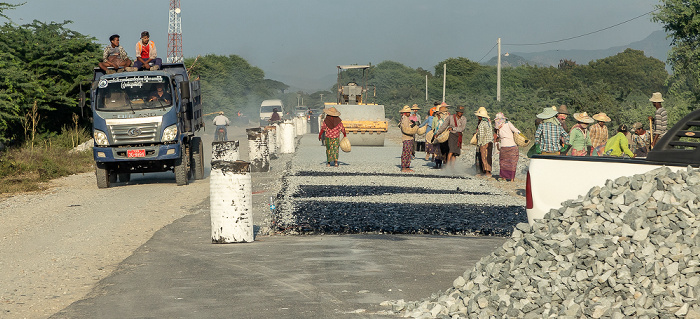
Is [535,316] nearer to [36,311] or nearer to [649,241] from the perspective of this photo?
[649,241]

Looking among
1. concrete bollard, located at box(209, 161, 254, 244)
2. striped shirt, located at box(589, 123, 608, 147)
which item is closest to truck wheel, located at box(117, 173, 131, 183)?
concrete bollard, located at box(209, 161, 254, 244)

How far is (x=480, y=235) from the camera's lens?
10.8 m

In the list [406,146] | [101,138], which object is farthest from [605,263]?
[406,146]

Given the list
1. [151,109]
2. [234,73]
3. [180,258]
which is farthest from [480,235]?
[234,73]

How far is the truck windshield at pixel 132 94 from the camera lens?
59.5 ft

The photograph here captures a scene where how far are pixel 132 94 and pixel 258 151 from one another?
4.62 metres

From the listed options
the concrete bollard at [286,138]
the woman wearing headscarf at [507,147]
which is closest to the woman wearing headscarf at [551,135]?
the woman wearing headscarf at [507,147]

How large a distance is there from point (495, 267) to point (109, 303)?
10.9 feet

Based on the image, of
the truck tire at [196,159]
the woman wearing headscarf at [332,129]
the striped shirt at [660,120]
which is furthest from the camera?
the woman wearing headscarf at [332,129]

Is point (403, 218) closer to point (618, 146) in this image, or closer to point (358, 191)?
point (358, 191)

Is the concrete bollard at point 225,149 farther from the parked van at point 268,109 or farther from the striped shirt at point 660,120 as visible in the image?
the parked van at point 268,109

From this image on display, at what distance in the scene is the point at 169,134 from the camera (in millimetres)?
18141

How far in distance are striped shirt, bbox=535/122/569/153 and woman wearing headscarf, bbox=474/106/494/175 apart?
350 centimetres

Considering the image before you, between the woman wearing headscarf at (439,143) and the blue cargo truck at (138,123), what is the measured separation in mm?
7413
